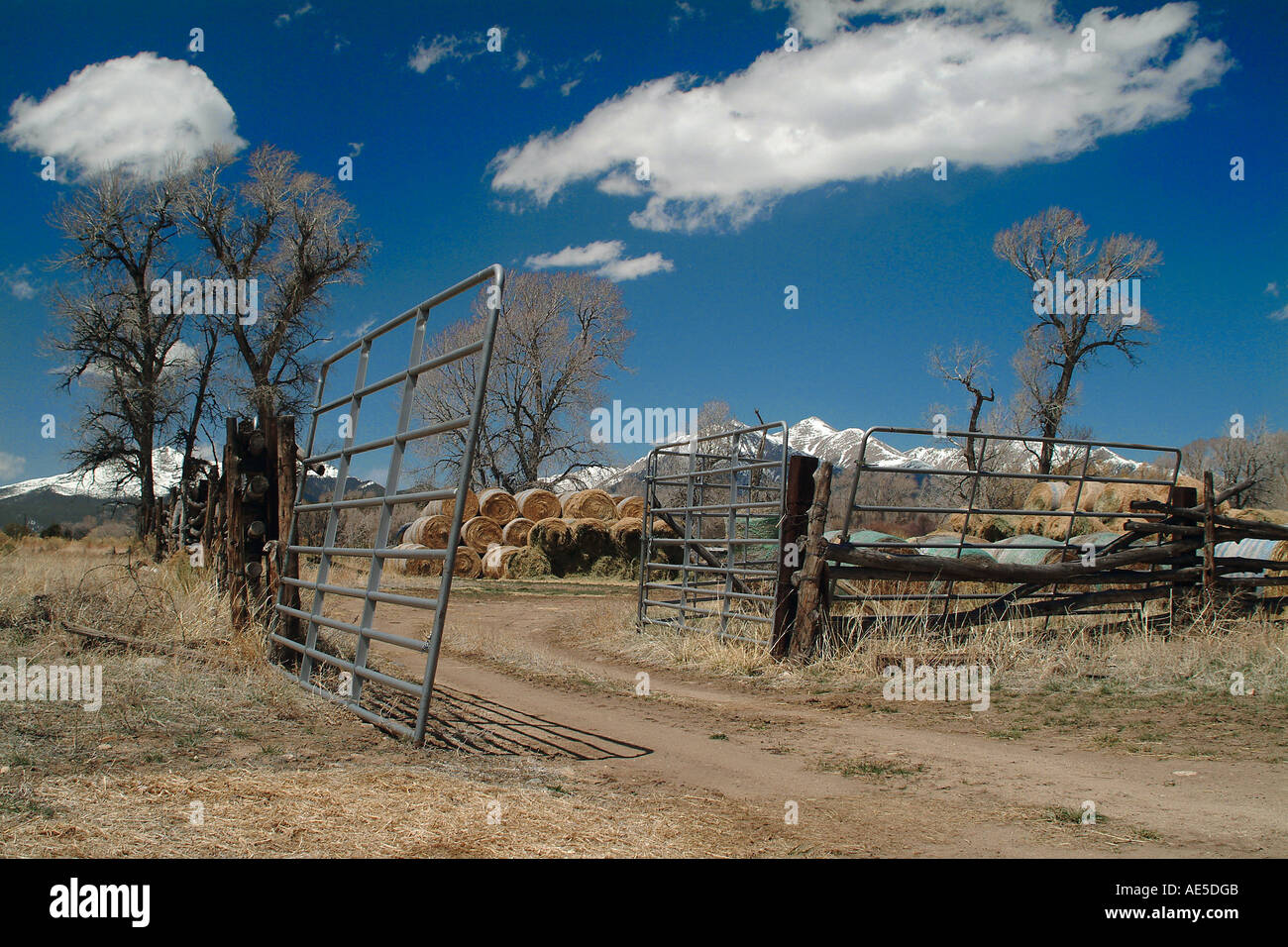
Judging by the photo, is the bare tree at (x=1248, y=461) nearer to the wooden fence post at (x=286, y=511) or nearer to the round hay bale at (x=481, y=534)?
the round hay bale at (x=481, y=534)

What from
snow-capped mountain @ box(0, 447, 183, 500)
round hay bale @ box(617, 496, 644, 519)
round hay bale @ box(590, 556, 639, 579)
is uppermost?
snow-capped mountain @ box(0, 447, 183, 500)

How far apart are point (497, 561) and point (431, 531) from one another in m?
1.86

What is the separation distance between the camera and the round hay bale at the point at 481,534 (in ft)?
77.4

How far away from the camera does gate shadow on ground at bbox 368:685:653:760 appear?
5023mm

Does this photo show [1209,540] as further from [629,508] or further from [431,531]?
[431,531]

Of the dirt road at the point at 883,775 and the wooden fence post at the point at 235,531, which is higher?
the wooden fence post at the point at 235,531

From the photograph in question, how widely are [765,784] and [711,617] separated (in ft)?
24.0

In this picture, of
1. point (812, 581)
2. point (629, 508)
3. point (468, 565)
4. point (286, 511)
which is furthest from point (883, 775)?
point (629, 508)

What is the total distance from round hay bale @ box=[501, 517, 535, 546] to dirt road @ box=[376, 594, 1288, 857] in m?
15.7

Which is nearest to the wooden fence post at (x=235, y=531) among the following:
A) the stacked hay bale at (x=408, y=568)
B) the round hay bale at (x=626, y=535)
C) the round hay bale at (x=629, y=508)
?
the stacked hay bale at (x=408, y=568)

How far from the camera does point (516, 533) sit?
2348 centimetres

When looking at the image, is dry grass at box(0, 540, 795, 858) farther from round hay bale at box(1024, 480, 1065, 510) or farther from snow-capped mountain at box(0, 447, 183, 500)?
snow-capped mountain at box(0, 447, 183, 500)

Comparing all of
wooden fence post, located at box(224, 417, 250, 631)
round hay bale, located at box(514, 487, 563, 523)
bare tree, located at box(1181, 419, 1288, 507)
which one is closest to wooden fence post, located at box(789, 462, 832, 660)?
wooden fence post, located at box(224, 417, 250, 631)

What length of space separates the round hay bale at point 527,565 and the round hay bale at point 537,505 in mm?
1815
